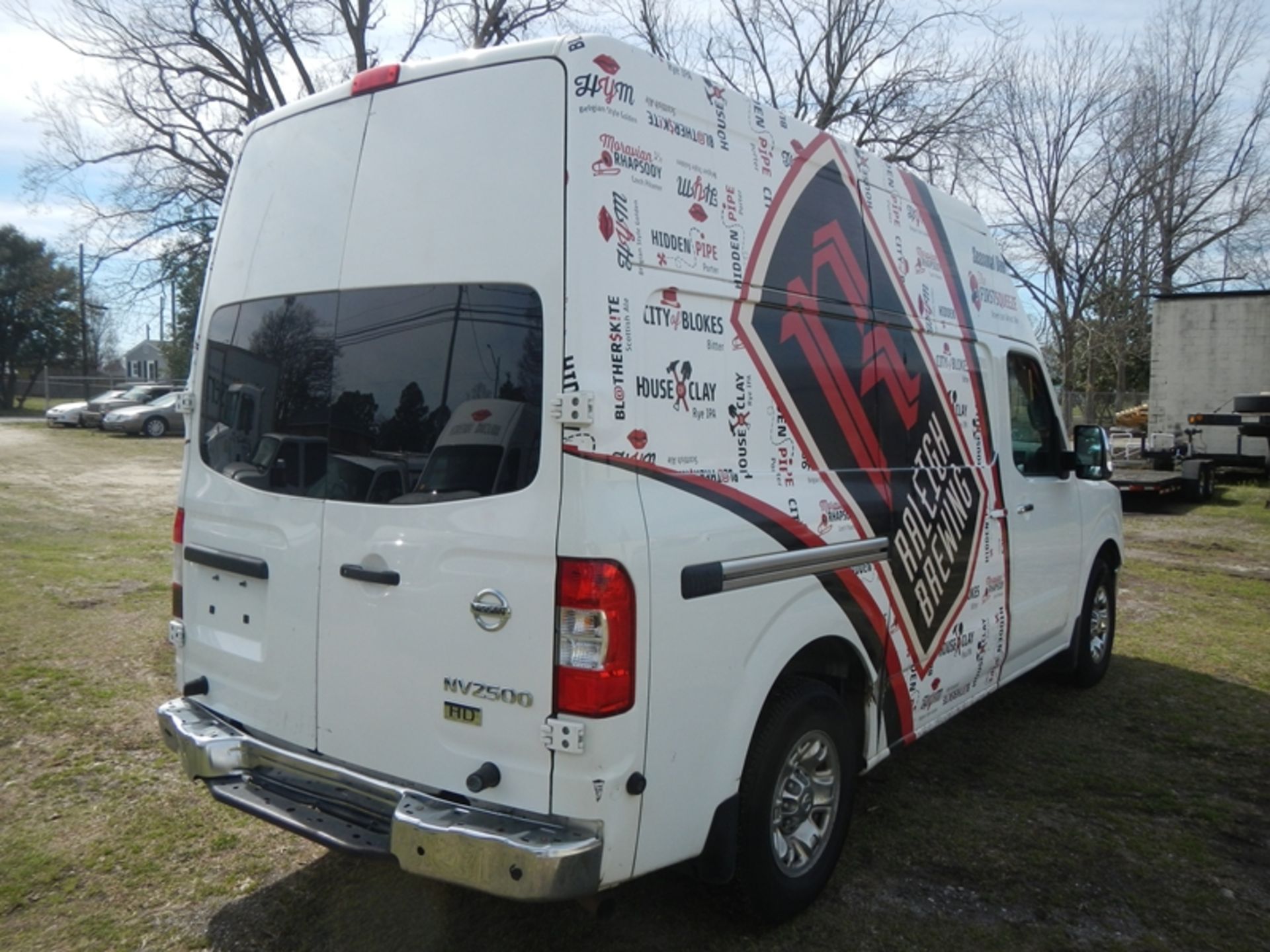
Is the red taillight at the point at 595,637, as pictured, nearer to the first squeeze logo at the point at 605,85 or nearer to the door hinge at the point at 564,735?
the door hinge at the point at 564,735

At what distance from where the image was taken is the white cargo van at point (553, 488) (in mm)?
2793

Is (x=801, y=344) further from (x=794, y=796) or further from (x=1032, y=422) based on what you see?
(x=1032, y=422)

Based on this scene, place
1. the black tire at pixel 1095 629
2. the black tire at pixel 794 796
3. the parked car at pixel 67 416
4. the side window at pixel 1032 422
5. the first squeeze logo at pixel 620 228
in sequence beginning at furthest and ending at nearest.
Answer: the parked car at pixel 67 416
the black tire at pixel 1095 629
the side window at pixel 1032 422
the black tire at pixel 794 796
the first squeeze logo at pixel 620 228

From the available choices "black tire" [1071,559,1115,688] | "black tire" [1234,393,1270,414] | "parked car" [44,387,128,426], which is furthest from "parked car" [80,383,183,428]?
"black tire" [1071,559,1115,688]

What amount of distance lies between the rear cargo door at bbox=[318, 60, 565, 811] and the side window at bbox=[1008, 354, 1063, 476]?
3149mm

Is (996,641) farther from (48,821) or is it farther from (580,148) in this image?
(48,821)

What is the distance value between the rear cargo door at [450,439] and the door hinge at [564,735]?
1.6 inches

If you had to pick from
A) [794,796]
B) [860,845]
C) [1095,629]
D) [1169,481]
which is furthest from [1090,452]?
[1169,481]

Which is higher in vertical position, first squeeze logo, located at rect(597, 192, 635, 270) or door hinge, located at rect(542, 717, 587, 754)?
first squeeze logo, located at rect(597, 192, 635, 270)

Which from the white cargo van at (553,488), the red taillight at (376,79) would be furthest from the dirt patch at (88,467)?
the red taillight at (376,79)

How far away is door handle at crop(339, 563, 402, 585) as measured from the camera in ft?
9.96

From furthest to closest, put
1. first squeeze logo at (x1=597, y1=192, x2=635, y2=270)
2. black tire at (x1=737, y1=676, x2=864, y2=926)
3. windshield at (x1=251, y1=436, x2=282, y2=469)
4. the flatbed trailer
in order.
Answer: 1. the flatbed trailer
2. windshield at (x1=251, y1=436, x2=282, y2=469)
3. black tire at (x1=737, y1=676, x2=864, y2=926)
4. first squeeze logo at (x1=597, y1=192, x2=635, y2=270)

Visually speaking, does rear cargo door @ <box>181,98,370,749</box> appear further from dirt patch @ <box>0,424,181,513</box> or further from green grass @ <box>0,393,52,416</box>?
green grass @ <box>0,393,52,416</box>

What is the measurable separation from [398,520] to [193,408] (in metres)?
1.36
